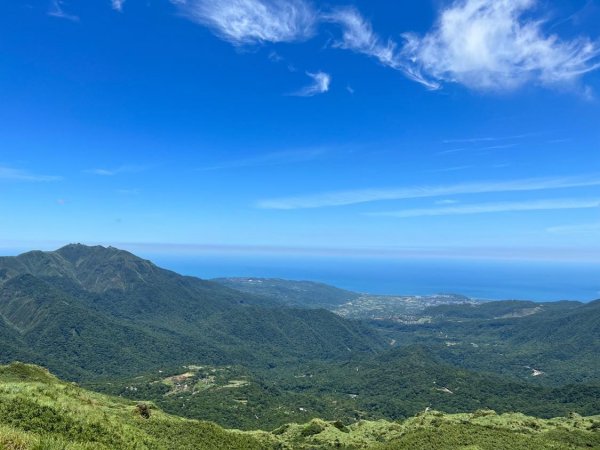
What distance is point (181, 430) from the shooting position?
47719mm

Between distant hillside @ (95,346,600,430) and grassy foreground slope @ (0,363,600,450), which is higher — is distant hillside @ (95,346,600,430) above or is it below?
below

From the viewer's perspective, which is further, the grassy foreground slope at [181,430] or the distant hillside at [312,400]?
the distant hillside at [312,400]

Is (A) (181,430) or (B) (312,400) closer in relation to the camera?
(A) (181,430)

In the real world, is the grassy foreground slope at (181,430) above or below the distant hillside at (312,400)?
above

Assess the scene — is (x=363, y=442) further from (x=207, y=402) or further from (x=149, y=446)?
(x=207, y=402)

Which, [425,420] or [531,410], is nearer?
[425,420]

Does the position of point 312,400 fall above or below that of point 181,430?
below

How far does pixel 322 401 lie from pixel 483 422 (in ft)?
367

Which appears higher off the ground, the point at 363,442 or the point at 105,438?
the point at 105,438

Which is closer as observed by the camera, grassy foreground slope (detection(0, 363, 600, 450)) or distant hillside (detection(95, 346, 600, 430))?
grassy foreground slope (detection(0, 363, 600, 450))

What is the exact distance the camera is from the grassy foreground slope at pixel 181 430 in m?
27.5

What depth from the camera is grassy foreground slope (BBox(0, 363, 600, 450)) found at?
27.5 m

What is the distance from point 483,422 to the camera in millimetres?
67000

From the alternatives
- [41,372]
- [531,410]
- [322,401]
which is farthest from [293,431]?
[531,410]
